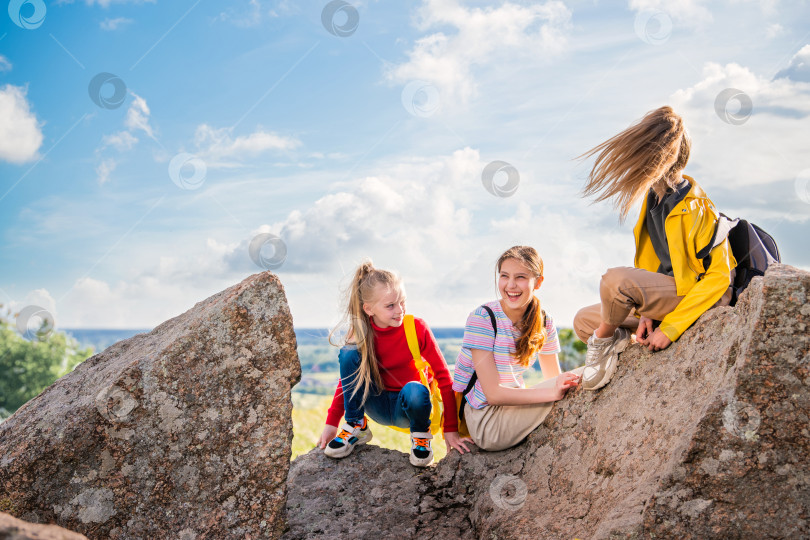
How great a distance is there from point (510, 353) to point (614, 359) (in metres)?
1.06

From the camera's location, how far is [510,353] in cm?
577

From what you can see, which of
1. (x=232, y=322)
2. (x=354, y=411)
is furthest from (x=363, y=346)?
(x=232, y=322)

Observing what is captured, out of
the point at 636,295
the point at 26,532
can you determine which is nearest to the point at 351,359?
the point at 636,295

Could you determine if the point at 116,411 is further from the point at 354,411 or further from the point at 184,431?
the point at 354,411

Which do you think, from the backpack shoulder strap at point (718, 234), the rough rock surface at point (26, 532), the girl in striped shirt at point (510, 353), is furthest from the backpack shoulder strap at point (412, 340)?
the rough rock surface at point (26, 532)

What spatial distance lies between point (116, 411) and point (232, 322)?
41.9 inches

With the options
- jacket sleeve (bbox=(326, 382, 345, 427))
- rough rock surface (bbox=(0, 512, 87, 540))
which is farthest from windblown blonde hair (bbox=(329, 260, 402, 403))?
rough rock surface (bbox=(0, 512, 87, 540))

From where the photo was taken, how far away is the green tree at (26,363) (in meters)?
42.3

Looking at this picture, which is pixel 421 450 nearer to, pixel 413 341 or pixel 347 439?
pixel 347 439

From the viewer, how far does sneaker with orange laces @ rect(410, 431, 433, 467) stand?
5922 millimetres

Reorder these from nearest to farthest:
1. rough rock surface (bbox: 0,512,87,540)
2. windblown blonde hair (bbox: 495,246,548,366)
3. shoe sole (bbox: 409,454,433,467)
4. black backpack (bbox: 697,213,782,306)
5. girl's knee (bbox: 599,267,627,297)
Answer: rough rock surface (bbox: 0,512,87,540) → black backpack (bbox: 697,213,782,306) → girl's knee (bbox: 599,267,627,297) → windblown blonde hair (bbox: 495,246,548,366) → shoe sole (bbox: 409,454,433,467)

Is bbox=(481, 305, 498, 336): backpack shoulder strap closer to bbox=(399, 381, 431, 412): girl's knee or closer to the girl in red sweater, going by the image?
the girl in red sweater

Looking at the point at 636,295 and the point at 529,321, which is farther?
the point at 529,321

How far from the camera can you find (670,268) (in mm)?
4883
